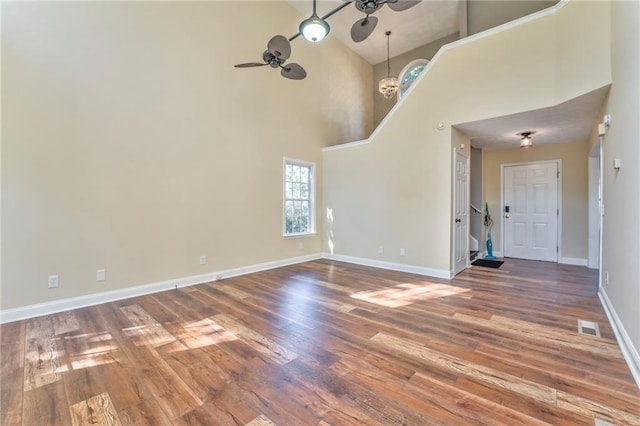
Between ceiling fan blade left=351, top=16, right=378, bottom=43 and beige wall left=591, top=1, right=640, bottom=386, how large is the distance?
214 cm

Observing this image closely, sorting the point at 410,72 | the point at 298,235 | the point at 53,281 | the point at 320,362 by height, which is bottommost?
the point at 320,362

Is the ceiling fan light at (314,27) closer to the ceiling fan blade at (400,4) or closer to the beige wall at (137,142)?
the ceiling fan blade at (400,4)

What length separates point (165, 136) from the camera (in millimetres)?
4031

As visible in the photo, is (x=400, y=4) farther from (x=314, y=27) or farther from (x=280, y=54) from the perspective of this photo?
(x=280, y=54)

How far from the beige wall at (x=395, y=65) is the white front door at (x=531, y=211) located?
11.9 ft

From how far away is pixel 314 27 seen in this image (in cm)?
283

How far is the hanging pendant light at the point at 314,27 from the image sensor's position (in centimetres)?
278

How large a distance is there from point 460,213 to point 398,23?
480 centimetres

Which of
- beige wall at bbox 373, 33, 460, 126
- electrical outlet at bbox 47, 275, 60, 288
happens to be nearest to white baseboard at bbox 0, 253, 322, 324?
electrical outlet at bbox 47, 275, 60, 288

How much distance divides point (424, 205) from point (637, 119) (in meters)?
2.94

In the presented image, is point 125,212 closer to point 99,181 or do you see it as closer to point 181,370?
point 99,181

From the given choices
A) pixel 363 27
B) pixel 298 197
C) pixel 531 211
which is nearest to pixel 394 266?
pixel 298 197

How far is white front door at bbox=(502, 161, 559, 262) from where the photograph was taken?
587cm

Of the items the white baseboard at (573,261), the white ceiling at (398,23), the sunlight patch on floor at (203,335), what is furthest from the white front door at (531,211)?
the sunlight patch on floor at (203,335)
